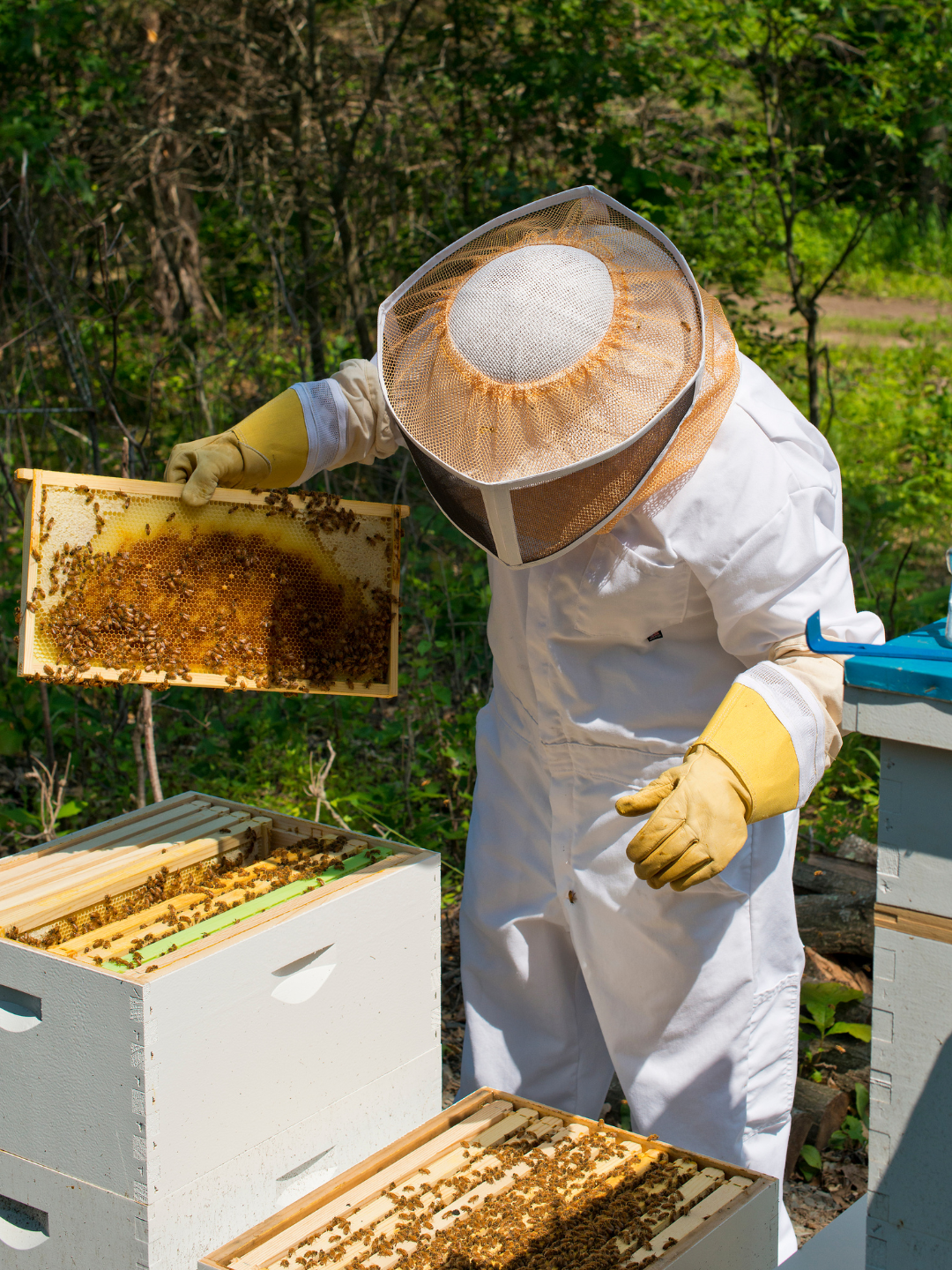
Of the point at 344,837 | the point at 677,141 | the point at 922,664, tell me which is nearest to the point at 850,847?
the point at 344,837

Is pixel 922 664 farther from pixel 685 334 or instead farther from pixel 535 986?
pixel 535 986

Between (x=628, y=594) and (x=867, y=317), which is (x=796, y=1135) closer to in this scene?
(x=628, y=594)

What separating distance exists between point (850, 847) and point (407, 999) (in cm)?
221

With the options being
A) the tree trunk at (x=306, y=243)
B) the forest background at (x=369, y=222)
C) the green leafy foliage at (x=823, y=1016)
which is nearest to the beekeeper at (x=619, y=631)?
the green leafy foliage at (x=823, y=1016)

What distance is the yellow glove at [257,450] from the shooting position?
88.4 inches

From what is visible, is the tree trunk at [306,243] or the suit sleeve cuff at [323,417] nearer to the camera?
the suit sleeve cuff at [323,417]

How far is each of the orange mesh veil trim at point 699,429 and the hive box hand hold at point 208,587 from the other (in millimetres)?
622

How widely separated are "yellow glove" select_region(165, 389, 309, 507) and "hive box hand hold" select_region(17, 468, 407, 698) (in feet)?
0.23

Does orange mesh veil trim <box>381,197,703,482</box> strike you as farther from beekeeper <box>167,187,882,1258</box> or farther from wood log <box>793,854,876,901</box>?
wood log <box>793,854,876,901</box>

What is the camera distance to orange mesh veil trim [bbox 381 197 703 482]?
170 centimetres

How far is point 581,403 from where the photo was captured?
1.71 metres

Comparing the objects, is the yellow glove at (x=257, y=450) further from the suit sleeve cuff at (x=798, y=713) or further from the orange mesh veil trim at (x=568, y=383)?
the suit sleeve cuff at (x=798, y=713)

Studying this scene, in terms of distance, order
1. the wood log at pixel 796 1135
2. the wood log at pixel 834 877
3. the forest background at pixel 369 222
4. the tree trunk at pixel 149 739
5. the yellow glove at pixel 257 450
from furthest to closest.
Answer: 1. the forest background at pixel 369 222
2. the wood log at pixel 834 877
3. the tree trunk at pixel 149 739
4. the wood log at pixel 796 1135
5. the yellow glove at pixel 257 450

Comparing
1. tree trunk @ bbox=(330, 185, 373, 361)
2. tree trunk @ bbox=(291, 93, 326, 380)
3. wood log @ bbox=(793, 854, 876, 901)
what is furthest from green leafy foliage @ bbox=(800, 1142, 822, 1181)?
tree trunk @ bbox=(330, 185, 373, 361)
